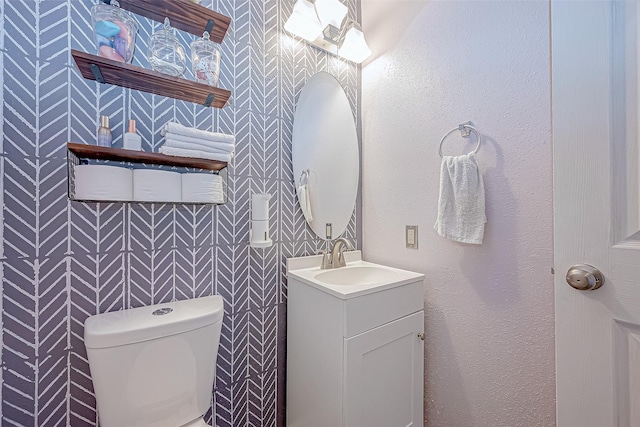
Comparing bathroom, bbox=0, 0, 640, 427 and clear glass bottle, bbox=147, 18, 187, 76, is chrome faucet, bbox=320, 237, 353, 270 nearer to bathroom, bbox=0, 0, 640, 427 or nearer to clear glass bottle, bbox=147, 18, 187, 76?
bathroom, bbox=0, 0, 640, 427

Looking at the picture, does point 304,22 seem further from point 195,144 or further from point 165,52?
point 195,144

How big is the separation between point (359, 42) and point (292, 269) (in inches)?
48.6

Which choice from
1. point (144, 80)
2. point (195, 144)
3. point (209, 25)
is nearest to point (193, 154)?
point (195, 144)

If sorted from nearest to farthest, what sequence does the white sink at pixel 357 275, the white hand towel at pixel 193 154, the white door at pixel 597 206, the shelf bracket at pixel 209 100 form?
the white door at pixel 597 206
the white hand towel at pixel 193 154
the shelf bracket at pixel 209 100
the white sink at pixel 357 275

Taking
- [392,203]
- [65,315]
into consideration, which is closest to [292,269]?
[392,203]


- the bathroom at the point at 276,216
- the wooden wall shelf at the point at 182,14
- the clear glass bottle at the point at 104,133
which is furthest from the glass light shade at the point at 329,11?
the clear glass bottle at the point at 104,133

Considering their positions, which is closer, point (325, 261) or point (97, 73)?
point (97, 73)

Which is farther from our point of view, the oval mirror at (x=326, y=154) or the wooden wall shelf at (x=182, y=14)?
the oval mirror at (x=326, y=154)

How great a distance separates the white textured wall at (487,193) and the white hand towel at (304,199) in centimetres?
40

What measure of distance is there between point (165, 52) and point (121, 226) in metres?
0.64

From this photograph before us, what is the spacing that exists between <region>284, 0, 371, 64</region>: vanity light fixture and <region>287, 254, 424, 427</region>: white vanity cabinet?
1.17m

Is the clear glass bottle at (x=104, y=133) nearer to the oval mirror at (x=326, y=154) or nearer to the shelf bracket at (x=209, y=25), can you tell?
the shelf bracket at (x=209, y=25)

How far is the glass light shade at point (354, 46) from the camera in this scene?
1.47 m

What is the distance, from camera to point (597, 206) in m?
0.65
